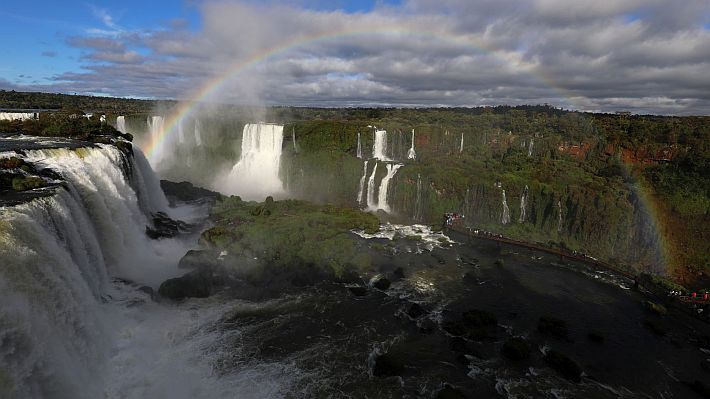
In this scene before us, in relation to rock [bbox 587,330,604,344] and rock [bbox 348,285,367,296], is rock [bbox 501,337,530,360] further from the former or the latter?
rock [bbox 348,285,367,296]

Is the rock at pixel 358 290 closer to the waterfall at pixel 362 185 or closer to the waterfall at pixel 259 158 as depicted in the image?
the waterfall at pixel 362 185

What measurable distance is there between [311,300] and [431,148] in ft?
145

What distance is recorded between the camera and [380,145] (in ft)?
208

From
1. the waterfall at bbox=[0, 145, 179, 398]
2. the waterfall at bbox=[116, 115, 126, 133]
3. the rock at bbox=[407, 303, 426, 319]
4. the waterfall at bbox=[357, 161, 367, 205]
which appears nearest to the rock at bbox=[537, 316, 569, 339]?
the rock at bbox=[407, 303, 426, 319]

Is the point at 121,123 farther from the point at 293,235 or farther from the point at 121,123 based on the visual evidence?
the point at 293,235

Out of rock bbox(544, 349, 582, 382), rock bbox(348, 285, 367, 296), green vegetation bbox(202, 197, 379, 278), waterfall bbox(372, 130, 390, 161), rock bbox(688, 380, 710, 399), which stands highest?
waterfall bbox(372, 130, 390, 161)

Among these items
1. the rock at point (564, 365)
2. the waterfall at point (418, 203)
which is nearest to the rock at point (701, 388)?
the rock at point (564, 365)

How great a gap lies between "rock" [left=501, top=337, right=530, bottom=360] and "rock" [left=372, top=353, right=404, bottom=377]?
5777 mm

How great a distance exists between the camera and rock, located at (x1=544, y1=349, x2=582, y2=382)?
19.9m

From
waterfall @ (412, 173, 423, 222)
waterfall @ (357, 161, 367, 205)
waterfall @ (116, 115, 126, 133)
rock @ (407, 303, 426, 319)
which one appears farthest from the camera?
waterfall @ (116, 115, 126, 133)

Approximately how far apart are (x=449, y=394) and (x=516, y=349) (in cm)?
539

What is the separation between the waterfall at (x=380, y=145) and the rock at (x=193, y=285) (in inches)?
1573

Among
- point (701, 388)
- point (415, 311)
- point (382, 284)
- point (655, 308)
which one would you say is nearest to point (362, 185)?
point (382, 284)

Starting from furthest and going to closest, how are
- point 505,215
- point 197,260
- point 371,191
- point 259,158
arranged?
point 259,158 → point 371,191 → point 505,215 → point 197,260
